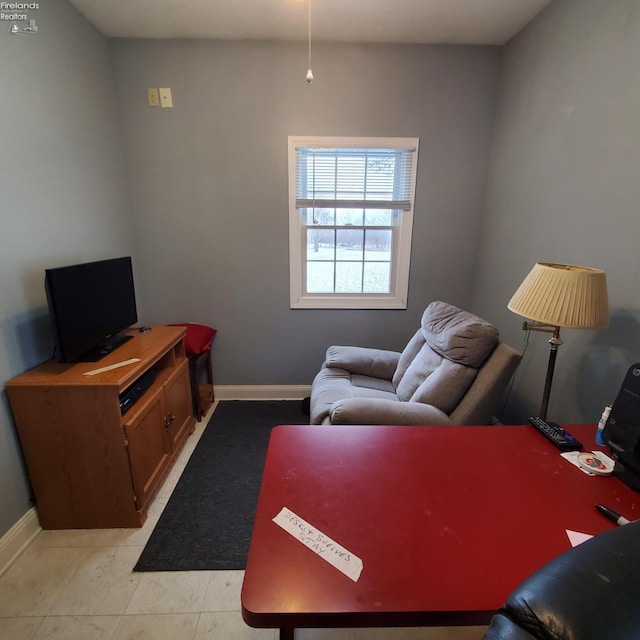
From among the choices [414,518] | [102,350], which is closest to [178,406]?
[102,350]

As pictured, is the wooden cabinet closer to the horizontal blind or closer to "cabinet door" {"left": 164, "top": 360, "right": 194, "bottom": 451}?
"cabinet door" {"left": 164, "top": 360, "right": 194, "bottom": 451}

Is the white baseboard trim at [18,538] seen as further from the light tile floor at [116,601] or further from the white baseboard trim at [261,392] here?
the white baseboard trim at [261,392]

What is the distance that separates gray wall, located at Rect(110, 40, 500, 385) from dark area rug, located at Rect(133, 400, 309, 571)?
0.51 metres

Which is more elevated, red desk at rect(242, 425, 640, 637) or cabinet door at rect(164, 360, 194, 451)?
red desk at rect(242, 425, 640, 637)

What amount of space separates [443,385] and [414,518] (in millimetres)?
959

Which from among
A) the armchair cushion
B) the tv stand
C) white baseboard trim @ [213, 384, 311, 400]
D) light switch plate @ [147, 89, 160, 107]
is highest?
light switch plate @ [147, 89, 160, 107]

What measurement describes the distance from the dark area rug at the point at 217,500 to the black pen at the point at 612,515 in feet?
4.62

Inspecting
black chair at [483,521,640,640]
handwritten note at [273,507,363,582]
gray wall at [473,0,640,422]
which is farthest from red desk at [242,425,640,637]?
gray wall at [473,0,640,422]

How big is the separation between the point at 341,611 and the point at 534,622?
1.37ft

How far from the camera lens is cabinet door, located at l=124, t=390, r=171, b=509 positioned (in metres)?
1.64

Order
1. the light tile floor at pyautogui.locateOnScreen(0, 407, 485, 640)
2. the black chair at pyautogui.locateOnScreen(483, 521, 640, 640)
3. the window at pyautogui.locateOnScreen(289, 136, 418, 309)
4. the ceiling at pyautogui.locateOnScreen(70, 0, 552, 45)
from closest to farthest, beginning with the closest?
the black chair at pyautogui.locateOnScreen(483, 521, 640, 640) → the light tile floor at pyautogui.locateOnScreen(0, 407, 485, 640) → the ceiling at pyautogui.locateOnScreen(70, 0, 552, 45) → the window at pyautogui.locateOnScreen(289, 136, 418, 309)

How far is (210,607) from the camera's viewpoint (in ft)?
4.37

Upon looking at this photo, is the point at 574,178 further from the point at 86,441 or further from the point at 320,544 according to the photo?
the point at 86,441

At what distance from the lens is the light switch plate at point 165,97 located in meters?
2.37
